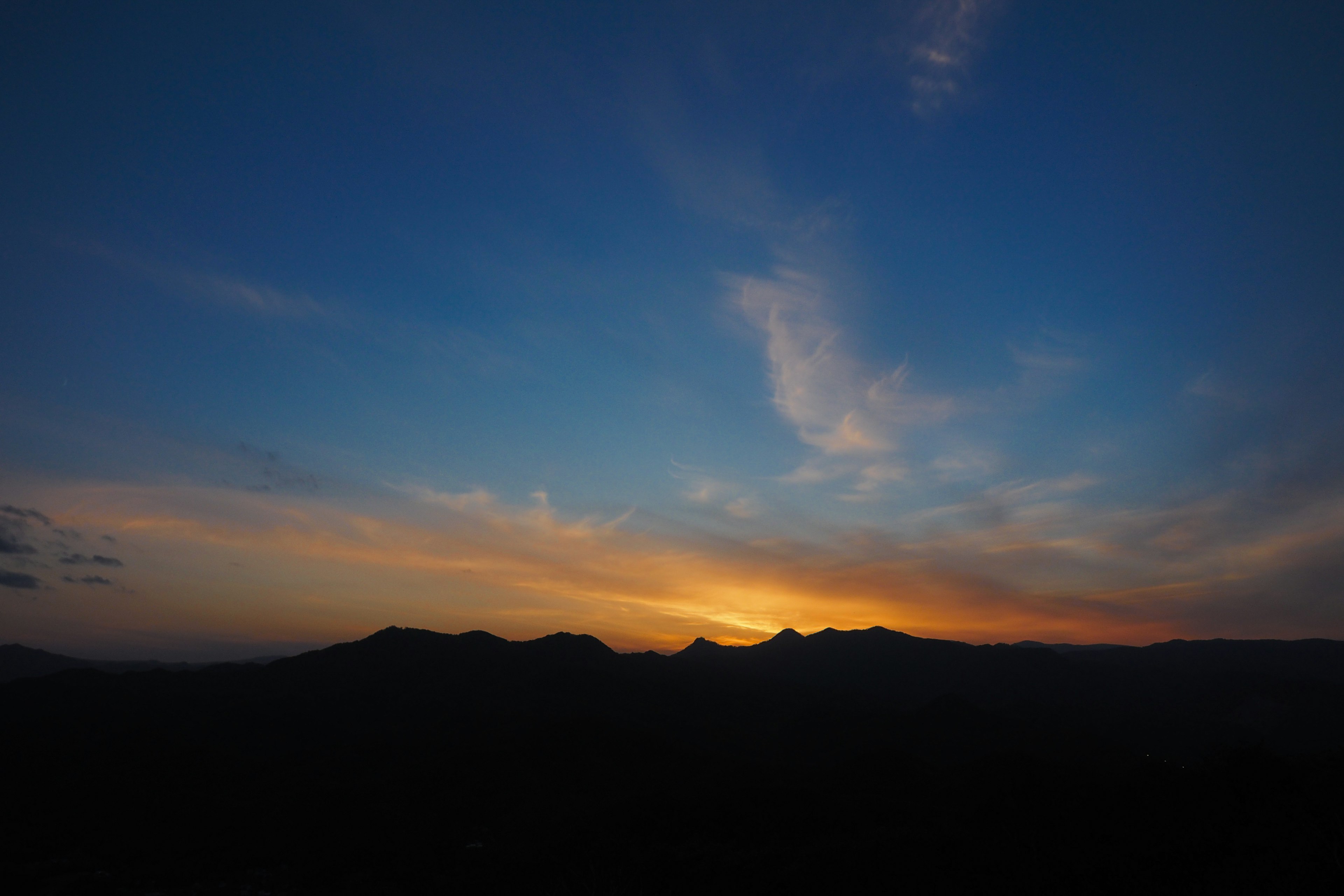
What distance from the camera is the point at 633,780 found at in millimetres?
60344

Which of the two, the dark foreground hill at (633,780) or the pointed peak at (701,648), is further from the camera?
the pointed peak at (701,648)

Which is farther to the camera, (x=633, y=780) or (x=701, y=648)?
(x=701, y=648)

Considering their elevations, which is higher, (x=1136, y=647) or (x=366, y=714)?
(x=1136, y=647)

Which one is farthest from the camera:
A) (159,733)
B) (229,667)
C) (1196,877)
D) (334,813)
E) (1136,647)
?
(1136,647)

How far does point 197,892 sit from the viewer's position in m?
39.1

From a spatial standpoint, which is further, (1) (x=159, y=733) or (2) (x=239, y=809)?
(1) (x=159, y=733)

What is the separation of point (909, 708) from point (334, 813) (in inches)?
3528

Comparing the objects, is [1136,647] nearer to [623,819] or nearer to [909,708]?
[909,708]

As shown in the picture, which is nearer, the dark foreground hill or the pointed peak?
the dark foreground hill

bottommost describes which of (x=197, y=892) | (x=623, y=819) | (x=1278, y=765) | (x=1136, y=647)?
(x=197, y=892)

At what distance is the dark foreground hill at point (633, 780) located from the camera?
34688 mm

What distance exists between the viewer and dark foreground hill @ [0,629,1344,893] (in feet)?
114

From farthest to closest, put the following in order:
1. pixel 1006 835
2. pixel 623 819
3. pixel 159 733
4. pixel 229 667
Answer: pixel 229 667 < pixel 159 733 < pixel 623 819 < pixel 1006 835

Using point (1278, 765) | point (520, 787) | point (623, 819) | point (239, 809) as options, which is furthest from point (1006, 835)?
point (239, 809)
